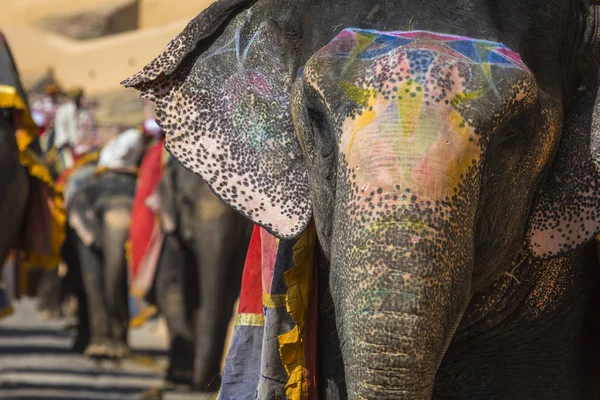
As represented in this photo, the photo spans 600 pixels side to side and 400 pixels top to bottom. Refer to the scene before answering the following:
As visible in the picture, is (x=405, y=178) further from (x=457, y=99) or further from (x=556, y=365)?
(x=556, y=365)

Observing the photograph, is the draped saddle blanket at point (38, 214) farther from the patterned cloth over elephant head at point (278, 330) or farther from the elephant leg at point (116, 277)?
the patterned cloth over elephant head at point (278, 330)

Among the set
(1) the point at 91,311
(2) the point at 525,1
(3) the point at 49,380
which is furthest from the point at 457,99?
(1) the point at 91,311

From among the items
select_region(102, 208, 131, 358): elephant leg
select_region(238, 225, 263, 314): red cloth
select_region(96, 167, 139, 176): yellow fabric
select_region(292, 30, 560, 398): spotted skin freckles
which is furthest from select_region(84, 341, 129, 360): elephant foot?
select_region(292, 30, 560, 398): spotted skin freckles

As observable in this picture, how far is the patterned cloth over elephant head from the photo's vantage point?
3.48 m

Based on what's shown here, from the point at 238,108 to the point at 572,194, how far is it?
2.70 ft

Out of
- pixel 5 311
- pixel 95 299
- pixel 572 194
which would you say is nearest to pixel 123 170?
pixel 95 299

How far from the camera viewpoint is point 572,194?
11.1ft

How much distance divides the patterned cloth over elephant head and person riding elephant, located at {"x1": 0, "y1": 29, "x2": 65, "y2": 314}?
2.93 m

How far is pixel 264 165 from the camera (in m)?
3.44

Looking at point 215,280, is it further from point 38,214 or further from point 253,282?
point 253,282

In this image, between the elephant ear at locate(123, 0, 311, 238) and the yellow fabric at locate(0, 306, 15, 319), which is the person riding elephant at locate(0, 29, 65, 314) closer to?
the yellow fabric at locate(0, 306, 15, 319)

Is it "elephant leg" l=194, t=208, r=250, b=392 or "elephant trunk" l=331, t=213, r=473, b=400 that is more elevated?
"elephant leg" l=194, t=208, r=250, b=392

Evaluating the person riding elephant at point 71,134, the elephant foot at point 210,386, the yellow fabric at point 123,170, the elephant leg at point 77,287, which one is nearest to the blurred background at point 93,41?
the person riding elephant at point 71,134

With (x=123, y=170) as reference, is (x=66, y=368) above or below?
below
